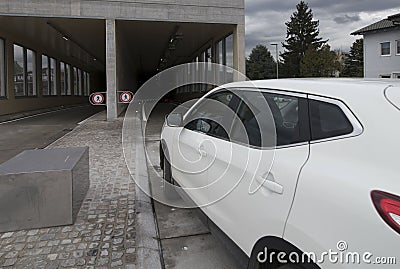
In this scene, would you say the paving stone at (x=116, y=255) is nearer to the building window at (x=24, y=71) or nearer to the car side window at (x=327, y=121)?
the car side window at (x=327, y=121)

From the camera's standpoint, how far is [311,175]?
1703 mm

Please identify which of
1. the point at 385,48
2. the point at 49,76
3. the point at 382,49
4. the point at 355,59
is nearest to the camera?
the point at 49,76

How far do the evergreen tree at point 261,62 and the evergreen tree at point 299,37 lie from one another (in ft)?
34.1

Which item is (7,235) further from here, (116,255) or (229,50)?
(229,50)

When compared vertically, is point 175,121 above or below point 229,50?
below

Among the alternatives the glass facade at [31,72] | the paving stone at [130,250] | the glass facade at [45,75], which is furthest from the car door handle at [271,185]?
the glass facade at [45,75]

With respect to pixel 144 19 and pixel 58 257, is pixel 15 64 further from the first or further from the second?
pixel 58 257

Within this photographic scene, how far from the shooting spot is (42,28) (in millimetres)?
17172

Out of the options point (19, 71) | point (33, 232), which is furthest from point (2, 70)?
point (33, 232)

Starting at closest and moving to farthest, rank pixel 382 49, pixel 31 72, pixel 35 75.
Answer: pixel 31 72 → pixel 35 75 → pixel 382 49

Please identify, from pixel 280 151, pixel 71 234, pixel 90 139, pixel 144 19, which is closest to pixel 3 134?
pixel 90 139

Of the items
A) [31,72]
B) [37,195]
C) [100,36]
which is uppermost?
[100,36]

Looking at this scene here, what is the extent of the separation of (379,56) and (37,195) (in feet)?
102

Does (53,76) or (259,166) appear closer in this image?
(259,166)
